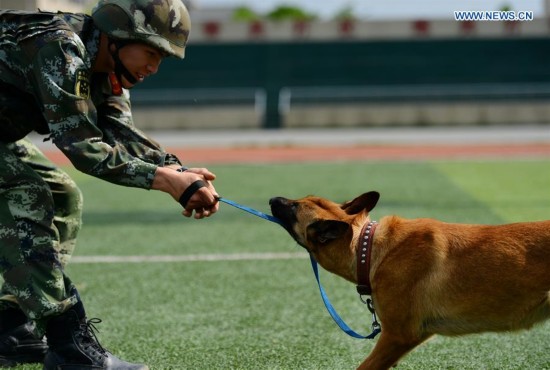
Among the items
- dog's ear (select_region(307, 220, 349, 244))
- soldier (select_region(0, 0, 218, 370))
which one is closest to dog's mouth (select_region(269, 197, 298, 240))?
dog's ear (select_region(307, 220, 349, 244))

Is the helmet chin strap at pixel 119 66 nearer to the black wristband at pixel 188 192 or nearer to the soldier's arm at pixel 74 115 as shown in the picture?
the soldier's arm at pixel 74 115

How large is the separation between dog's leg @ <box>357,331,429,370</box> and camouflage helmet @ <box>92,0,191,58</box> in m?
1.68

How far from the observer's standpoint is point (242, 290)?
6398 mm

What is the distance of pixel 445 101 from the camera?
29.4 m

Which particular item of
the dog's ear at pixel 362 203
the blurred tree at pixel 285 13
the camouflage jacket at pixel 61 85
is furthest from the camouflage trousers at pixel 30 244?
the blurred tree at pixel 285 13

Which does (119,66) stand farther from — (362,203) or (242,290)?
(242,290)

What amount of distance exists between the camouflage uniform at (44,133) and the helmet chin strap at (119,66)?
9 centimetres

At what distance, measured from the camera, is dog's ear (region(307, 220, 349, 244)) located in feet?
13.8

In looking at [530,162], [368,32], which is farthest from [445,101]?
[530,162]

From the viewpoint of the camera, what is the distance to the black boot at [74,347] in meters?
4.25

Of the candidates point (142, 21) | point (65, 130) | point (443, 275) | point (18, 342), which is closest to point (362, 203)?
point (443, 275)

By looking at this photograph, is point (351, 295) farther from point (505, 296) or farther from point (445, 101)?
point (445, 101)

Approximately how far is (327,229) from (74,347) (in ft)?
4.50

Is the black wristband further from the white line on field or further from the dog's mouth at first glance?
the white line on field
